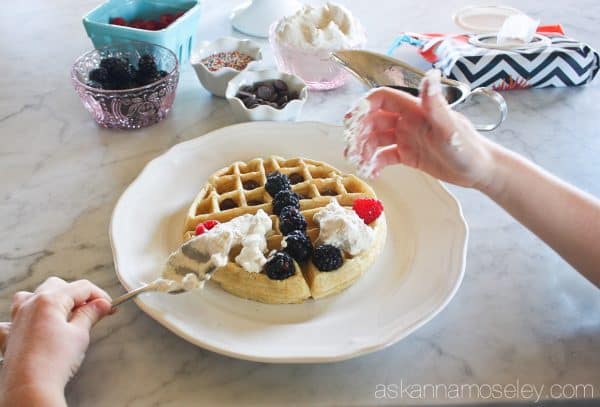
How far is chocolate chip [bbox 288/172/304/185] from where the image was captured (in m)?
1.23

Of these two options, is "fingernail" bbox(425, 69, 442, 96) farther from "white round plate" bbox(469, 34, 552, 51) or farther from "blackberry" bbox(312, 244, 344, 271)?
"white round plate" bbox(469, 34, 552, 51)

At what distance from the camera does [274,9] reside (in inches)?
72.5

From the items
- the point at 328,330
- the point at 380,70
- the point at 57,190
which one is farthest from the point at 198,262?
the point at 380,70

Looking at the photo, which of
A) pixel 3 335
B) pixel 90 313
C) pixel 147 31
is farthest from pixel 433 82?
pixel 147 31

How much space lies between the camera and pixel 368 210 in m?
1.09

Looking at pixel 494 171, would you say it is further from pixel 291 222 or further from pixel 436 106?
pixel 291 222

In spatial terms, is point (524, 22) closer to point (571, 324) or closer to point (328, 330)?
point (571, 324)

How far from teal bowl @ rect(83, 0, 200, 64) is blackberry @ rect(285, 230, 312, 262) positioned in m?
0.84

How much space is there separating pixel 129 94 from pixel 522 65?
104 centimetres

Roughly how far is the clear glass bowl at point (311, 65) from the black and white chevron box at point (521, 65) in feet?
0.88

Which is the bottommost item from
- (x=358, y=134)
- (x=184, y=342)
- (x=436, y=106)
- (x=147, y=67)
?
(x=184, y=342)

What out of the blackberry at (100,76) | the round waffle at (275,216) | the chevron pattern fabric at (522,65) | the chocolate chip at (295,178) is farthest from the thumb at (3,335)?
the chevron pattern fabric at (522,65)

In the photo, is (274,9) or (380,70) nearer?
(380,70)

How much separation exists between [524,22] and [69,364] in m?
1.45
